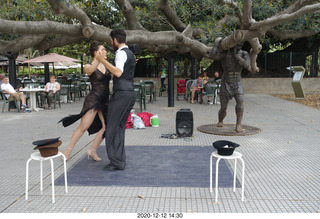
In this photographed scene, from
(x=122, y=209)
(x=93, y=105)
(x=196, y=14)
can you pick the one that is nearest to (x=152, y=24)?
(x=196, y=14)

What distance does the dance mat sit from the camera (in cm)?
433

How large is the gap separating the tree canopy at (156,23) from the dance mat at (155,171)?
2830mm

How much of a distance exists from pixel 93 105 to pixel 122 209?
2059mm

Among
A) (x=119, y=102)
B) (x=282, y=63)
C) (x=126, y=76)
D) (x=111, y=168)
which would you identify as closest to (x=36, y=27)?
(x=126, y=76)

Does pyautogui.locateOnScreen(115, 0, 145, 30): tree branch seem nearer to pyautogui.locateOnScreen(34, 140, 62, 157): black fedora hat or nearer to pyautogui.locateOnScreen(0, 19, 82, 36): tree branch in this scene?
pyautogui.locateOnScreen(0, 19, 82, 36): tree branch

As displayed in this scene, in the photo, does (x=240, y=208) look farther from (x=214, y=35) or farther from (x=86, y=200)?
(x=214, y=35)

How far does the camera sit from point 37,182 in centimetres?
439

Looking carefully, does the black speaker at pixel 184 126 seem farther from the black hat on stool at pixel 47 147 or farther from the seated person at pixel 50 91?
the seated person at pixel 50 91

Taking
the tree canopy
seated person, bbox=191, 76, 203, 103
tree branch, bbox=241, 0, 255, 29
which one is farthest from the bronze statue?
seated person, bbox=191, 76, 203, 103

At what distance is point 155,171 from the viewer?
4.83 meters

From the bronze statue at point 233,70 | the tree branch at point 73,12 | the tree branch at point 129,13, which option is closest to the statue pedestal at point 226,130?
the bronze statue at point 233,70

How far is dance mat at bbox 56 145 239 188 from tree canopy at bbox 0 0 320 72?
9.28 feet

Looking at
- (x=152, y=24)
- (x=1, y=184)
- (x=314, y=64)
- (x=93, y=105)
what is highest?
(x=152, y=24)

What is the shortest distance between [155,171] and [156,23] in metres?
10.2
